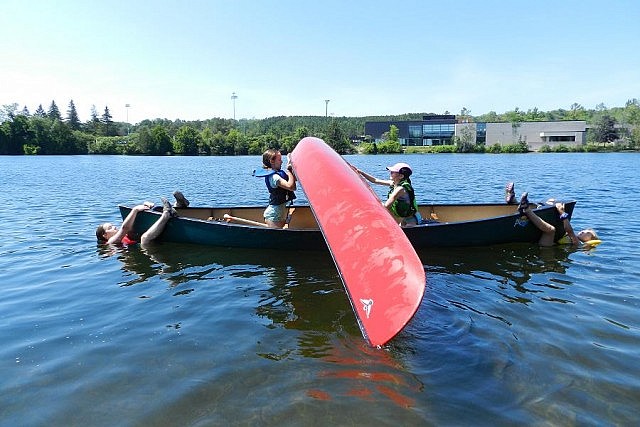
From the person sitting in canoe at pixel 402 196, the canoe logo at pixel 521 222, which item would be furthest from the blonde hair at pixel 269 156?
the canoe logo at pixel 521 222

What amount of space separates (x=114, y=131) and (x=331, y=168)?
504ft

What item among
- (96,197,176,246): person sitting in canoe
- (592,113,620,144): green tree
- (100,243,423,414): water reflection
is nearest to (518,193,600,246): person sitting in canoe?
(100,243,423,414): water reflection

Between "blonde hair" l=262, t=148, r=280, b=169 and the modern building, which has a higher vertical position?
the modern building

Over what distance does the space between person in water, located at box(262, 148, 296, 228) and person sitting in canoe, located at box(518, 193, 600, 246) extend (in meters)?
4.72

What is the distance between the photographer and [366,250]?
247 inches

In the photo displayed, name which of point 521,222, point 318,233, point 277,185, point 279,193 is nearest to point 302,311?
point 318,233

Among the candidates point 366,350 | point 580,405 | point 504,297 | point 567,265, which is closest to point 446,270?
point 504,297

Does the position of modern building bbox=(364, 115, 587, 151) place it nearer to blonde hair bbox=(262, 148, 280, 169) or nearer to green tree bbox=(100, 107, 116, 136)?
green tree bbox=(100, 107, 116, 136)

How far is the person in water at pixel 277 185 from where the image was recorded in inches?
379

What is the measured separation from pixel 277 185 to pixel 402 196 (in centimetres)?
255

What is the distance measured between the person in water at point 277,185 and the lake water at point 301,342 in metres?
0.82

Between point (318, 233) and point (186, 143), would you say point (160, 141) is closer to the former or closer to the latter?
point (186, 143)

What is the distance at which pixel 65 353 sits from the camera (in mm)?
5695

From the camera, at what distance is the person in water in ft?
31.6
